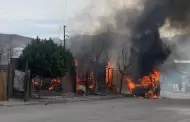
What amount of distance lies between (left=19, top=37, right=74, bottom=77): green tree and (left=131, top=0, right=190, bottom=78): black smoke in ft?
22.9

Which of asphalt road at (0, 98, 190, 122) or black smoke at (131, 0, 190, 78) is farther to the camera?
black smoke at (131, 0, 190, 78)

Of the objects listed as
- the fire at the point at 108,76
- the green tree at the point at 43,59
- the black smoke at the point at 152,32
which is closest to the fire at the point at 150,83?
the black smoke at the point at 152,32

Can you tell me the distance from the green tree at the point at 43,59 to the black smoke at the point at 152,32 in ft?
22.9

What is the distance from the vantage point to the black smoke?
2031 centimetres

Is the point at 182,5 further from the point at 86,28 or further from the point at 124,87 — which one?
the point at 124,87

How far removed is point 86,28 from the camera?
37969 millimetres

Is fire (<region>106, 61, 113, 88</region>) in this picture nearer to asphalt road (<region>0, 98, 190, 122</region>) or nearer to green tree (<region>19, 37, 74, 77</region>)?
green tree (<region>19, 37, 74, 77</region>)

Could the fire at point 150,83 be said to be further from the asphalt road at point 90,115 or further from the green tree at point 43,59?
the asphalt road at point 90,115

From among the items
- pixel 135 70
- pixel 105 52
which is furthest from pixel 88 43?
pixel 135 70

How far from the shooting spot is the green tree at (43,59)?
26.1 meters

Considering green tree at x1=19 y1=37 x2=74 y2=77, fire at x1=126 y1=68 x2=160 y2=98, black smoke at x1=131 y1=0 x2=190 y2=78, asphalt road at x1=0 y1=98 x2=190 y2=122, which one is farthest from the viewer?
fire at x1=126 y1=68 x2=160 y2=98

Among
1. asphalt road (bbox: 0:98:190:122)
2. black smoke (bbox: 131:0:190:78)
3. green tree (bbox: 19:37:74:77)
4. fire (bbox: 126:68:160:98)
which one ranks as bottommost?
asphalt road (bbox: 0:98:190:122)

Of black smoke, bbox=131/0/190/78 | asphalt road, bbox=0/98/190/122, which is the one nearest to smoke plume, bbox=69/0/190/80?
black smoke, bbox=131/0/190/78

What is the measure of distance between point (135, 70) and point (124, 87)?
3.39 metres
